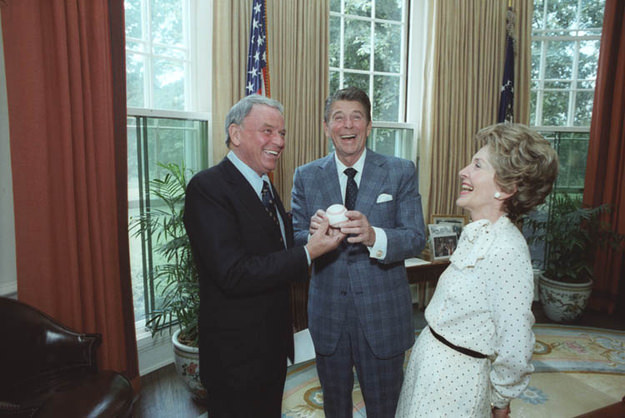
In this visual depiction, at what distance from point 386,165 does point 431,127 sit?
272 cm

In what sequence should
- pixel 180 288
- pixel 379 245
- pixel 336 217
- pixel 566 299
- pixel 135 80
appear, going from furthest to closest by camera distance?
1. pixel 566 299
2. pixel 135 80
3. pixel 180 288
4. pixel 379 245
5. pixel 336 217

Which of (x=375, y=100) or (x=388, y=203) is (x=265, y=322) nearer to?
(x=388, y=203)

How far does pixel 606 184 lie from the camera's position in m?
4.50

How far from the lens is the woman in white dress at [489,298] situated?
1209 millimetres

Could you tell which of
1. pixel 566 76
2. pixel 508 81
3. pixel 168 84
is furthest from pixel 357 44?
pixel 566 76

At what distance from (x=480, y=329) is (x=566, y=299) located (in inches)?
137

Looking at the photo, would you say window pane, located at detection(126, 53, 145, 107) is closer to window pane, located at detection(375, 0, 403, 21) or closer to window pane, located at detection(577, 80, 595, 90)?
window pane, located at detection(375, 0, 403, 21)

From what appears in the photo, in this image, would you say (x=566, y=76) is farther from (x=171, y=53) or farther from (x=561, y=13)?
(x=171, y=53)

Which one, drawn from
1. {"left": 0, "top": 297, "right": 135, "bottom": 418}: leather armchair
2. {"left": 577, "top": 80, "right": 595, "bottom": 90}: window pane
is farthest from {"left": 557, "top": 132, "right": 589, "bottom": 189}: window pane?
{"left": 0, "top": 297, "right": 135, "bottom": 418}: leather armchair

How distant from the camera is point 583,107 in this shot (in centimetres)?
473

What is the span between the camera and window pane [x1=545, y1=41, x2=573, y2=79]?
4.66 m

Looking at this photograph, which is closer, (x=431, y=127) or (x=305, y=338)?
(x=305, y=338)

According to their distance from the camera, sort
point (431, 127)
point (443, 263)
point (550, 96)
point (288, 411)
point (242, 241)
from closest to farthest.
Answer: point (242, 241)
point (288, 411)
point (443, 263)
point (431, 127)
point (550, 96)

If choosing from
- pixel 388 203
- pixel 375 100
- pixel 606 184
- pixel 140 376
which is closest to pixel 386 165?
pixel 388 203
